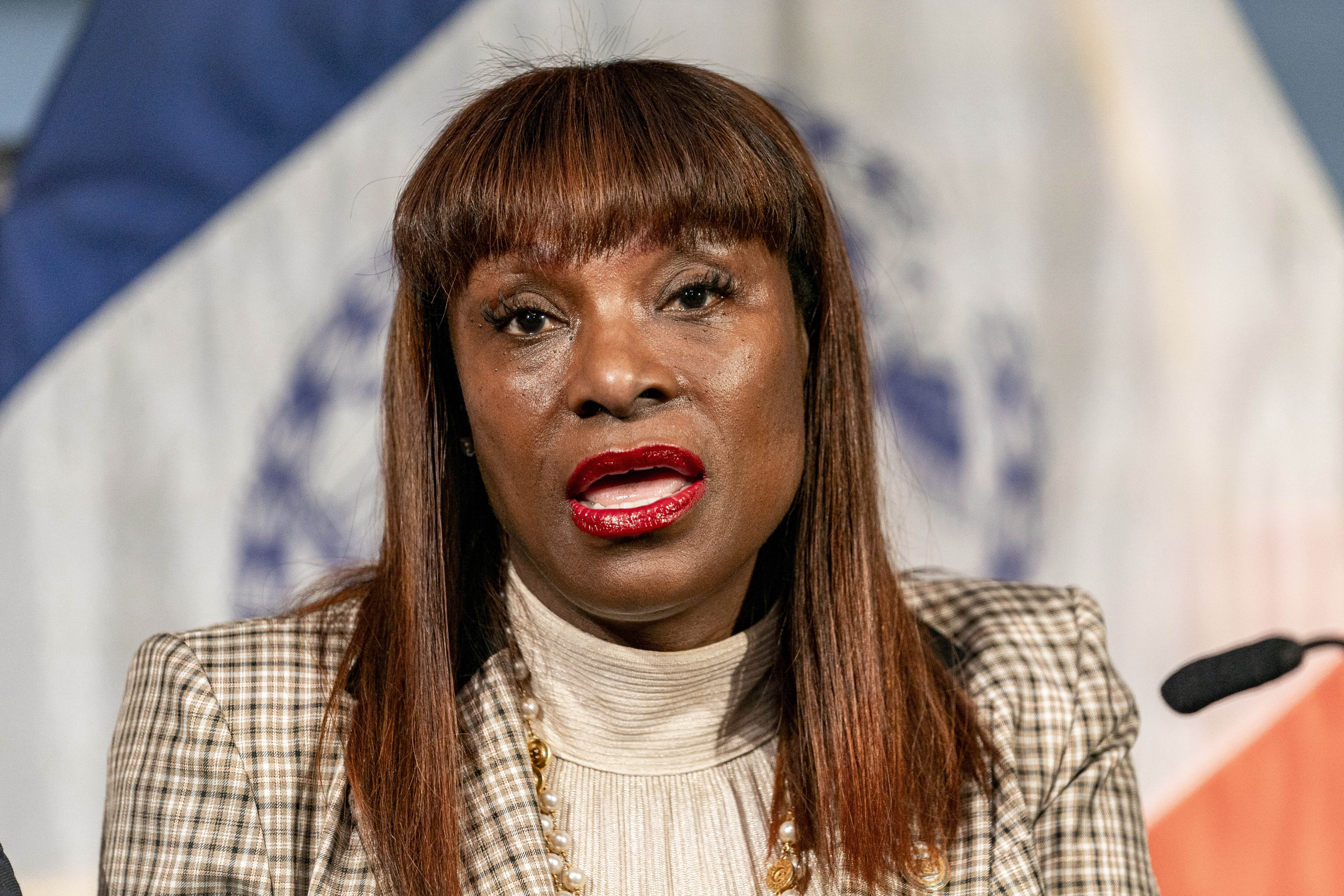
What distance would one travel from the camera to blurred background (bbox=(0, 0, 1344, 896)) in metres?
2.28

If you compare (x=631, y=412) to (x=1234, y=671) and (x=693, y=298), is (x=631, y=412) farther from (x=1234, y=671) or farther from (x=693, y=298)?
(x=1234, y=671)

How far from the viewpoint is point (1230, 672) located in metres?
1.06

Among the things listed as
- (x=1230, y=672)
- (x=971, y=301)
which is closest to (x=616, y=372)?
(x=1230, y=672)

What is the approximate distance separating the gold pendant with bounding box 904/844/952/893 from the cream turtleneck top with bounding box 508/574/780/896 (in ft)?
0.51

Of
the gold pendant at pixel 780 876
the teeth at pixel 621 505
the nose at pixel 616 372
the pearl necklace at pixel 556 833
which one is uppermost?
the nose at pixel 616 372

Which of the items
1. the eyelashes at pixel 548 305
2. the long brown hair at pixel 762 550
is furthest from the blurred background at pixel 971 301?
the eyelashes at pixel 548 305

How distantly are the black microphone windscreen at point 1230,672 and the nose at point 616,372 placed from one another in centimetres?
50

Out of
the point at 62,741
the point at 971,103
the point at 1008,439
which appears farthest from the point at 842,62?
the point at 62,741

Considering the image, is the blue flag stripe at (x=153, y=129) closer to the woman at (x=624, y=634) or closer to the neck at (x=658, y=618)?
the woman at (x=624, y=634)

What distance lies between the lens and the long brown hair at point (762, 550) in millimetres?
1217

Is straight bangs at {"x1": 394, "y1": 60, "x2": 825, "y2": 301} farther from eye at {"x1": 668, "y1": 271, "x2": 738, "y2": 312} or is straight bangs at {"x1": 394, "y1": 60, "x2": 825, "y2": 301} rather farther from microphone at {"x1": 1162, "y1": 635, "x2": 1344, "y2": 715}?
microphone at {"x1": 1162, "y1": 635, "x2": 1344, "y2": 715}

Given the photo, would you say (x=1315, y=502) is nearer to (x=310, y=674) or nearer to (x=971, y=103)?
(x=971, y=103)

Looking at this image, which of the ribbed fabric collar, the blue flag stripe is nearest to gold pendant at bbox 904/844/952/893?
the ribbed fabric collar

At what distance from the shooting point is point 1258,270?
2432 mm
